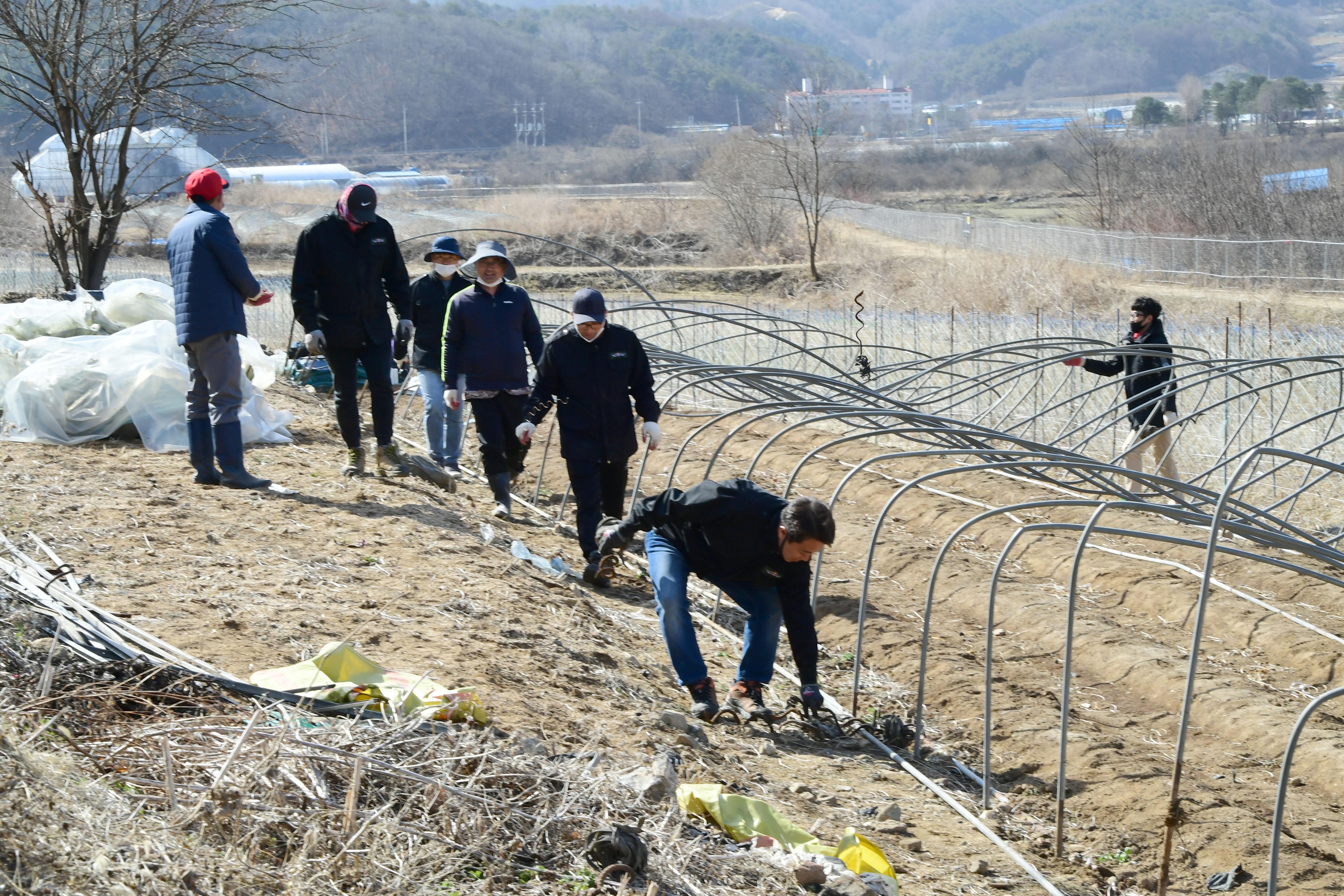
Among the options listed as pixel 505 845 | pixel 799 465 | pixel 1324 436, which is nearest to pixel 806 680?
pixel 799 465

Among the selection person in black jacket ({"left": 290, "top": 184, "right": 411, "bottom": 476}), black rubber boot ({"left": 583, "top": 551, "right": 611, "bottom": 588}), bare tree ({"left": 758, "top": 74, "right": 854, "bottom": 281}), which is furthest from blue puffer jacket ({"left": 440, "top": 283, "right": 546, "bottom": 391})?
bare tree ({"left": 758, "top": 74, "right": 854, "bottom": 281})

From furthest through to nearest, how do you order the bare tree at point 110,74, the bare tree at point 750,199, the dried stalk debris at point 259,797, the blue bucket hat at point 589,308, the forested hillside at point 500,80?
the forested hillside at point 500,80
the bare tree at point 750,199
the bare tree at point 110,74
the blue bucket hat at point 589,308
the dried stalk debris at point 259,797

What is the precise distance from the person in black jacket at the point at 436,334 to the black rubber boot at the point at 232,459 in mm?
1955

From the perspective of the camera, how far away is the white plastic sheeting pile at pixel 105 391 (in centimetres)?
736

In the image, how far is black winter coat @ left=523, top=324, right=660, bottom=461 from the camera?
6.59 metres

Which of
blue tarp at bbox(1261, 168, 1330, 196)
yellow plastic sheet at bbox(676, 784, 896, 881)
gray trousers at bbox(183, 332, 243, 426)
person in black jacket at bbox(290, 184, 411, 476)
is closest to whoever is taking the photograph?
yellow plastic sheet at bbox(676, 784, 896, 881)

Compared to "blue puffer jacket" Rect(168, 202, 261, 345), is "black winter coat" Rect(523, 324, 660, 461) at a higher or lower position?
lower

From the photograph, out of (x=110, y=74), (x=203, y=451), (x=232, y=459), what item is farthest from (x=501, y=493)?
(x=110, y=74)

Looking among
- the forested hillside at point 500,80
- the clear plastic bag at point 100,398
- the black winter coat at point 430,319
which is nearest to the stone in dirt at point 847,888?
the clear plastic bag at point 100,398

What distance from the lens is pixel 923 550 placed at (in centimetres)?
855

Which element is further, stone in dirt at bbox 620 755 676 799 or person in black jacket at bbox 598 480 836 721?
person in black jacket at bbox 598 480 836 721

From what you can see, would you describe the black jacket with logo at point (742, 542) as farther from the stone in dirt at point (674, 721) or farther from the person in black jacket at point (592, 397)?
the person in black jacket at point (592, 397)

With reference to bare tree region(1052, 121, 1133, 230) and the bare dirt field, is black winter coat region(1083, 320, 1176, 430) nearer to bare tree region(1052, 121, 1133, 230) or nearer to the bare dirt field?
the bare dirt field

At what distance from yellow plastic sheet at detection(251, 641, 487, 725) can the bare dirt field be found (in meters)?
0.20
